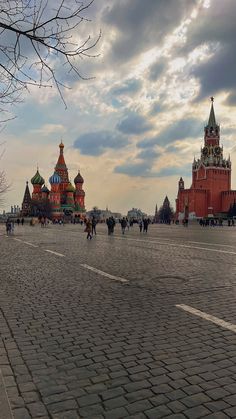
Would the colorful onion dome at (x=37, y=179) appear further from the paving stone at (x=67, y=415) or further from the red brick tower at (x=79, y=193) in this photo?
the paving stone at (x=67, y=415)

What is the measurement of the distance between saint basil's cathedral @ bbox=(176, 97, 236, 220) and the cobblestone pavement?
10916 centimetres

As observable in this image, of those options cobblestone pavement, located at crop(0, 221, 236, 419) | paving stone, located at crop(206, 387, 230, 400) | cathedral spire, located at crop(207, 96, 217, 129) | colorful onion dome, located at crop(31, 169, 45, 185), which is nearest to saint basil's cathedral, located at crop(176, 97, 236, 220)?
cathedral spire, located at crop(207, 96, 217, 129)

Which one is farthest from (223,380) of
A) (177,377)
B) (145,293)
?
(145,293)

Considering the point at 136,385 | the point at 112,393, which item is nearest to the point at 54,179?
the point at 136,385

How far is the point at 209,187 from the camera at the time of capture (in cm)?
11781

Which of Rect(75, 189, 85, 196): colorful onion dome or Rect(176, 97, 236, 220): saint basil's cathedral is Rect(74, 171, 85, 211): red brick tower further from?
Rect(176, 97, 236, 220): saint basil's cathedral

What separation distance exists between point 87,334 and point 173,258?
828 centimetres

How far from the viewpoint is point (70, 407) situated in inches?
123

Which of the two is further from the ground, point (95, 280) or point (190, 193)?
point (190, 193)

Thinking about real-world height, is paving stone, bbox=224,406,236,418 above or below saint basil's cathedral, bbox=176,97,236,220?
below

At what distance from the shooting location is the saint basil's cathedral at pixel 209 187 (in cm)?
11612

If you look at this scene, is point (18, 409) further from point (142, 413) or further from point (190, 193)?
point (190, 193)

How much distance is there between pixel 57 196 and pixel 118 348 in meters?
102

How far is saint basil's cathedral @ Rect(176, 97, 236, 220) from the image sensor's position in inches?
4572
